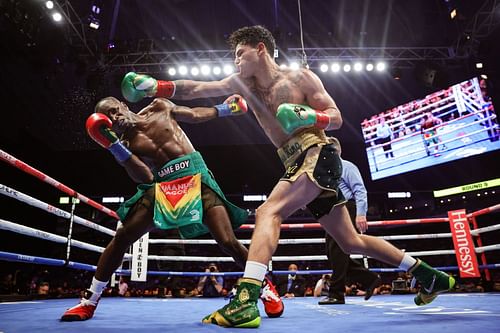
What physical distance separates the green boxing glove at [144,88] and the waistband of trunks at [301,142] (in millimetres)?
711

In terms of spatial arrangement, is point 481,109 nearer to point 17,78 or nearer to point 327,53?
point 327,53

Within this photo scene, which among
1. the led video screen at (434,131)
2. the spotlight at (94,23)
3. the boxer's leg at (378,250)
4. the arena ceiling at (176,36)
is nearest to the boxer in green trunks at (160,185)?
the boxer's leg at (378,250)

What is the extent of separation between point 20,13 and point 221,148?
809cm

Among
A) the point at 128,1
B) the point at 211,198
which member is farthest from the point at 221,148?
the point at 211,198

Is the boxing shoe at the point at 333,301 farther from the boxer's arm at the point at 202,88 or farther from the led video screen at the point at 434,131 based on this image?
the led video screen at the point at 434,131

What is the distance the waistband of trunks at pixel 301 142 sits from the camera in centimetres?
173

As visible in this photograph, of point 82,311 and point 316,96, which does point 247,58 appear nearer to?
point 316,96

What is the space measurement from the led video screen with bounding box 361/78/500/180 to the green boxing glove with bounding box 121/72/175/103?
8.06 m

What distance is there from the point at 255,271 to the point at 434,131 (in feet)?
27.8

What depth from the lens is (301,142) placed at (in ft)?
5.72

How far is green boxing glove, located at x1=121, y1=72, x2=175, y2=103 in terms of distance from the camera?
195cm

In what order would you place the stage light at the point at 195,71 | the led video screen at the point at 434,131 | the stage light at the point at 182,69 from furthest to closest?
1. the stage light at the point at 195,71
2. the stage light at the point at 182,69
3. the led video screen at the point at 434,131

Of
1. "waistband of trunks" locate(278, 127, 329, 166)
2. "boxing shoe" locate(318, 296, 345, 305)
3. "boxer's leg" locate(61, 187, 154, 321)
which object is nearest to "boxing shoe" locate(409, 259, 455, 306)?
"waistband of trunks" locate(278, 127, 329, 166)

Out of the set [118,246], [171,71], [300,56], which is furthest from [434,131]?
[118,246]
